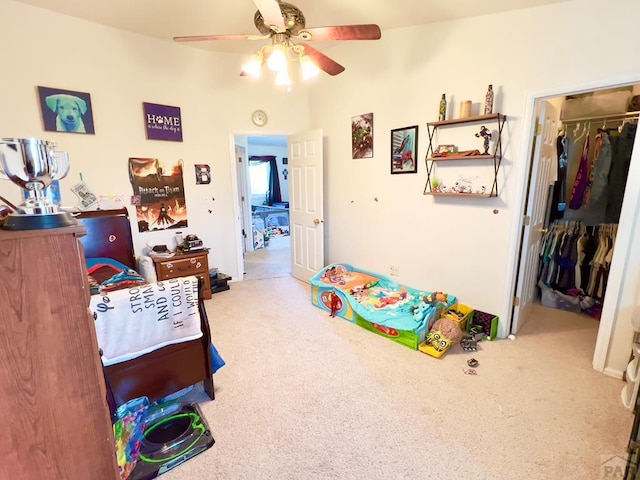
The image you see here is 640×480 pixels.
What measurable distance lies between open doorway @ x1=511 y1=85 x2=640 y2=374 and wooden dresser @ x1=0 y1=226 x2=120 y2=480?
10.2 ft

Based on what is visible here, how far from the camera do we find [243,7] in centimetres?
266

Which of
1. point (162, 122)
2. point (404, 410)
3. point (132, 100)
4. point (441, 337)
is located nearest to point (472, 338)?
point (441, 337)

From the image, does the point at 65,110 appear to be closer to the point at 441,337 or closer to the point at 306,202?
the point at 306,202

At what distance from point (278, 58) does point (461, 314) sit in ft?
8.85

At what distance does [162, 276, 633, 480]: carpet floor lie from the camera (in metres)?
1.64

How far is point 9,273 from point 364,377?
84.5 inches

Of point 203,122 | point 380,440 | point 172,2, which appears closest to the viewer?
point 380,440

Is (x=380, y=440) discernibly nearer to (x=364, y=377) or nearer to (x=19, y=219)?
(x=364, y=377)

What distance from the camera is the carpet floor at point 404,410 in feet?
5.37

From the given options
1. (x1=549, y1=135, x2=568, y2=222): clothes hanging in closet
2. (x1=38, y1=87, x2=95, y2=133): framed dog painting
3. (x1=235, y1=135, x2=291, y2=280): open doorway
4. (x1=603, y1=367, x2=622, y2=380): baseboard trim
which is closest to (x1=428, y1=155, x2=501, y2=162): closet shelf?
(x1=549, y1=135, x2=568, y2=222): clothes hanging in closet

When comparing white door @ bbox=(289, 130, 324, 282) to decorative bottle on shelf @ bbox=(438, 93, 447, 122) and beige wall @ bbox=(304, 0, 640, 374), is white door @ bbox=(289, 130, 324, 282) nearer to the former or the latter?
beige wall @ bbox=(304, 0, 640, 374)

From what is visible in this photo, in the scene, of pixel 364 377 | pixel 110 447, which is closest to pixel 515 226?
pixel 364 377

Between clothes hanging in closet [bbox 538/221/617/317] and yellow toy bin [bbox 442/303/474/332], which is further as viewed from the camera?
clothes hanging in closet [bbox 538/221/617/317]

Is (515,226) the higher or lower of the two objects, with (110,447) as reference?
higher
